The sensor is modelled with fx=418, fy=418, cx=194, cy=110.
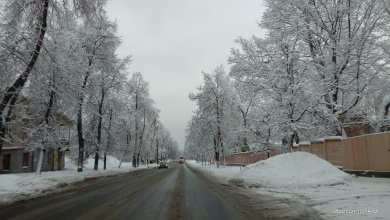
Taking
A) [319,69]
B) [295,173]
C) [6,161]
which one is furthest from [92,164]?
[295,173]

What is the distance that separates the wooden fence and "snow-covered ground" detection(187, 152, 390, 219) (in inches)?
31.1

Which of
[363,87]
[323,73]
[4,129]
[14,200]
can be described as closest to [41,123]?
[4,129]

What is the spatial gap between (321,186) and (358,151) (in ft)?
11.5

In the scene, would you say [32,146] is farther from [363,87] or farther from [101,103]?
[363,87]

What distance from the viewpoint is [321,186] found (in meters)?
16.8

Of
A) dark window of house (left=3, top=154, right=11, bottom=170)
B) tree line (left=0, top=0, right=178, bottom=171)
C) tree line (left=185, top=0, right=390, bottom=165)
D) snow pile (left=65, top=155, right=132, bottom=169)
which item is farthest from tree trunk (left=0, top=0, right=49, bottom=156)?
snow pile (left=65, top=155, right=132, bottom=169)

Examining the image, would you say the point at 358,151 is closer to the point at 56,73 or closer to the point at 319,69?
the point at 319,69

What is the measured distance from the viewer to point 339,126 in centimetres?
2748

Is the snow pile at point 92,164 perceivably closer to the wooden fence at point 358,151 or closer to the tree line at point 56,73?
the tree line at point 56,73

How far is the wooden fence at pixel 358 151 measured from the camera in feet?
55.2

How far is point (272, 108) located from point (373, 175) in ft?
41.1

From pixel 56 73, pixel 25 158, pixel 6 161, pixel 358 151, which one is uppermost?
pixel 56 73

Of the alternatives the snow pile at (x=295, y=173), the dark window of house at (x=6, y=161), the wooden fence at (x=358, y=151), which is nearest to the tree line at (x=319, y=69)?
the wooden fence at (x=358, y=151)

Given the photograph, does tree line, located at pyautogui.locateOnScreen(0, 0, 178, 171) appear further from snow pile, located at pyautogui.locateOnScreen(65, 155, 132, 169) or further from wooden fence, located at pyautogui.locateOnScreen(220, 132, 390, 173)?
wooden fence, located at pyautogui.locateOnScreen(220, 132, 390, 173)
